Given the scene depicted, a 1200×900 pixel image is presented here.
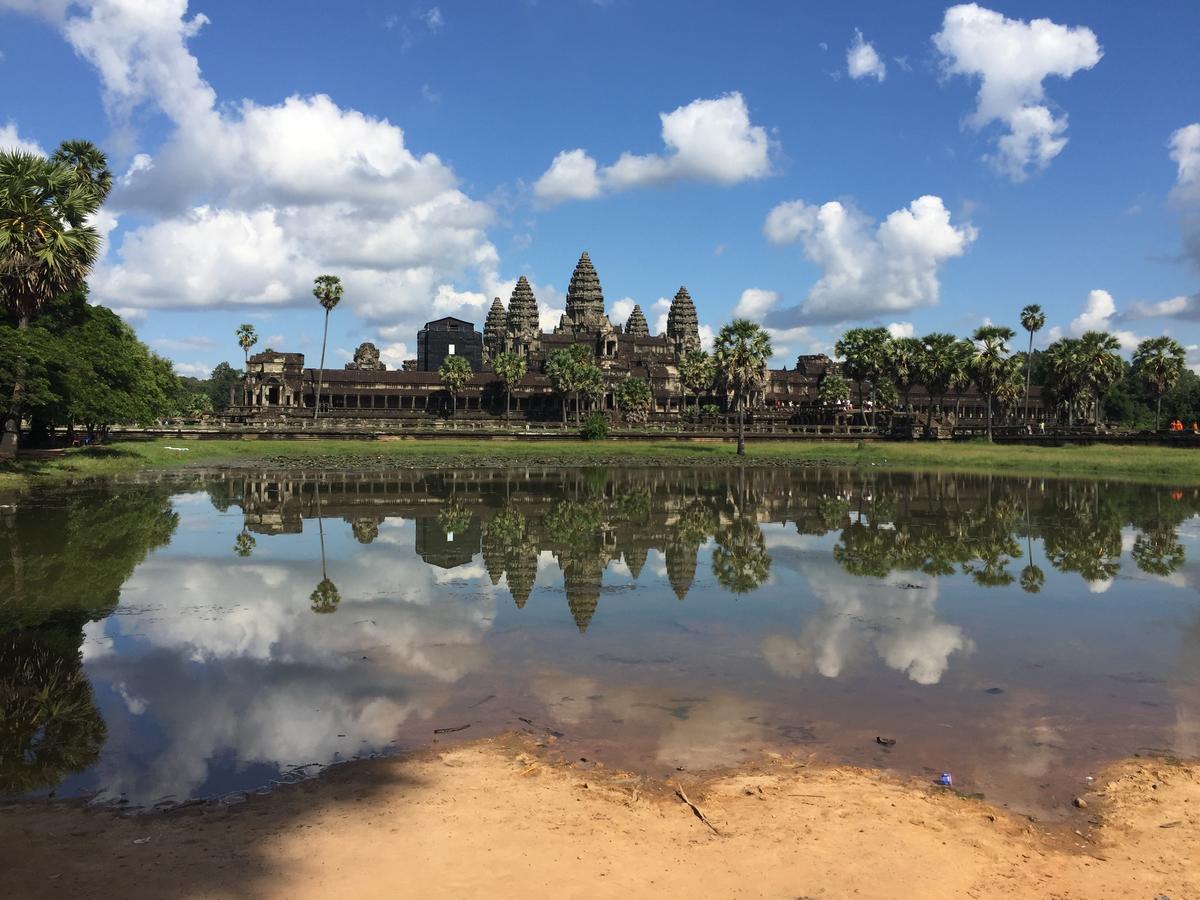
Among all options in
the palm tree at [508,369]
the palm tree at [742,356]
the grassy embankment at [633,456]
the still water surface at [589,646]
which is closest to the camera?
the still water surface at [589,646]

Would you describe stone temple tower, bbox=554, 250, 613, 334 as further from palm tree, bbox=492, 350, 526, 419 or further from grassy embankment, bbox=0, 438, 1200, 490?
grassy embankment, bbox=0, 438, 1200, 490

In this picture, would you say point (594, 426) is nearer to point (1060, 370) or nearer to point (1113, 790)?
point (1060, 370)

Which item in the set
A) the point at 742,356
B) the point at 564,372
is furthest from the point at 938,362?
the point at 564,372

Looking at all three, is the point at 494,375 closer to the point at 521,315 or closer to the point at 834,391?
the point at 521,315

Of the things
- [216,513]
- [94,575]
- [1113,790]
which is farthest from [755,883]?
[216,513]

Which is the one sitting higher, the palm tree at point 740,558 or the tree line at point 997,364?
the tree line at point 997,364

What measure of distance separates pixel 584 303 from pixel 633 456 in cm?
7532

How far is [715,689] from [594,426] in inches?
2837

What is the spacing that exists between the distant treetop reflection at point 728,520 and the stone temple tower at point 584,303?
88.8 m

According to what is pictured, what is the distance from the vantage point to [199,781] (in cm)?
912

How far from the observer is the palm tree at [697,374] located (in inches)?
4557

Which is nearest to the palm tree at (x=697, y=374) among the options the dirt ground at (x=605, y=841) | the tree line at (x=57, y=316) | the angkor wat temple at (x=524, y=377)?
the angkor wat temple at (x=524, y=377)

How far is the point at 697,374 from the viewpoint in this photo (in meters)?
118

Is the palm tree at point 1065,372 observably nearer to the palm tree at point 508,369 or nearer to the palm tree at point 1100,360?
the palm tree at point 1100,360
